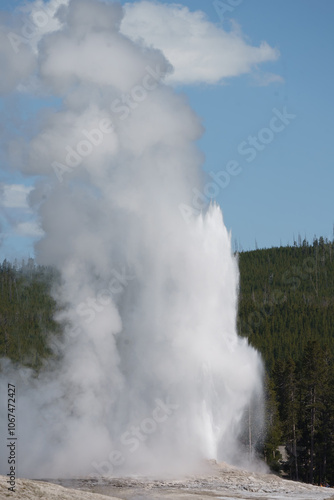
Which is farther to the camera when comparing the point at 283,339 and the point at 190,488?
the point at 283,339

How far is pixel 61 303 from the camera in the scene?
49469mm

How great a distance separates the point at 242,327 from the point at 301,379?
7765 centimetres

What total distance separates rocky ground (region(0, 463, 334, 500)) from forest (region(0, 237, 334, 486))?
1216cm

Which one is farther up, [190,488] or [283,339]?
[283,339]

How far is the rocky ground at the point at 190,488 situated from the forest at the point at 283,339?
12.2 metres

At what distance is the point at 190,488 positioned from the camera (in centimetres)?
3017

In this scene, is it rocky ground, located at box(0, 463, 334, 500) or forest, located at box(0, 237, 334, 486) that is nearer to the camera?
rocky ground, located at box(0, 463, 334, 500)

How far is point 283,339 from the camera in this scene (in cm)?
11231

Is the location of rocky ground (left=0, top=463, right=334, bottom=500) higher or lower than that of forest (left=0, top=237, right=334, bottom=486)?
lower

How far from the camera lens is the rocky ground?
991 inches

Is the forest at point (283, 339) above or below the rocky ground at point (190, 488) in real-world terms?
above

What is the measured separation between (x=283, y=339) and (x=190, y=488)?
275 feet

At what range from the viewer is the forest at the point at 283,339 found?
4753 cm

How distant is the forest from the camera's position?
47531mm
